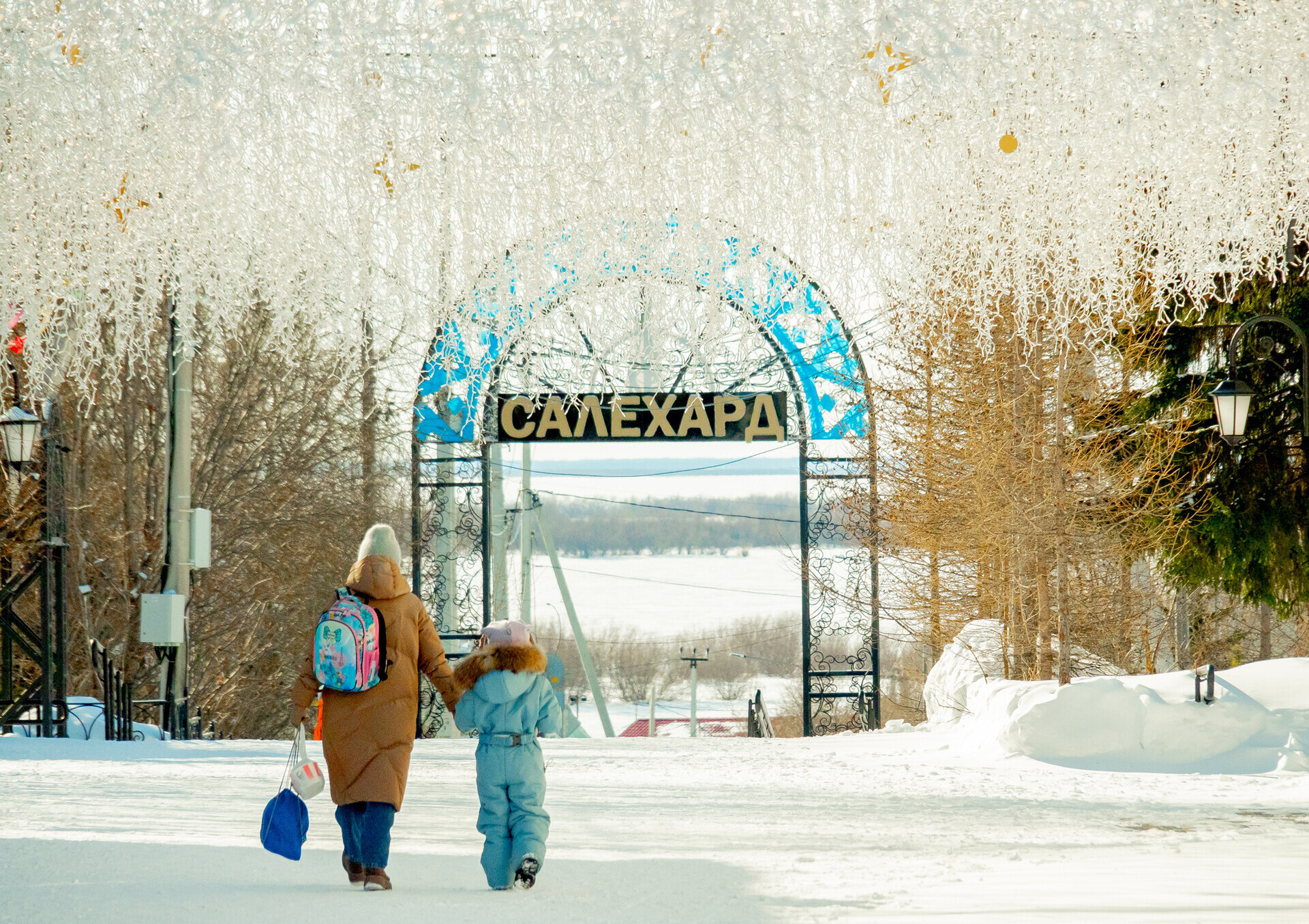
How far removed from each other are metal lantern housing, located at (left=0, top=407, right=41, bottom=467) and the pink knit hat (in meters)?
7.49

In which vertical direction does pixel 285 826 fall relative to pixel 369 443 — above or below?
below

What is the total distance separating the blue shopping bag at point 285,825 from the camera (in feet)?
14.5

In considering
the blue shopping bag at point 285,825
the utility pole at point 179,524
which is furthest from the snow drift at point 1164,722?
the utility pole at point 179,524

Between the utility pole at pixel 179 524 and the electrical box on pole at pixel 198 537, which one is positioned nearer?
the utility pole at pixel 179 524

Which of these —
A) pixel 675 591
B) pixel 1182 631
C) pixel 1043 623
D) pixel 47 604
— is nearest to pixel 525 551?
pixel 1182 631

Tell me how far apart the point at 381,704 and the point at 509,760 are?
1.63 feet

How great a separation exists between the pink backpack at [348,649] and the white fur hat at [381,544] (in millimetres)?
243

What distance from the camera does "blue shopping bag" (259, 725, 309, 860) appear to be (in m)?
4.41

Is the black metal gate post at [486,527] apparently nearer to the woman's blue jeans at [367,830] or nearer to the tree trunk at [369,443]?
the tree trunk at [369,443]

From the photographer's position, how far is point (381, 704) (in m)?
4.50

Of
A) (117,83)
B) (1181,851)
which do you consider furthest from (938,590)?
(117,83)

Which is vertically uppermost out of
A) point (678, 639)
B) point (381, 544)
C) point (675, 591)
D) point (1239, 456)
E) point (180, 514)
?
point (1239, 456)

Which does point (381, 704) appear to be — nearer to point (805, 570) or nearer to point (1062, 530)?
point (1062, 530)

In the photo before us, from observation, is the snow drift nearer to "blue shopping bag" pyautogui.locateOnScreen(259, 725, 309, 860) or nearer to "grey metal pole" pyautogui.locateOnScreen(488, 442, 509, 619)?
"blue shopping bag" pyautogui.locateOnScreen(259, 725, 309, 860)
